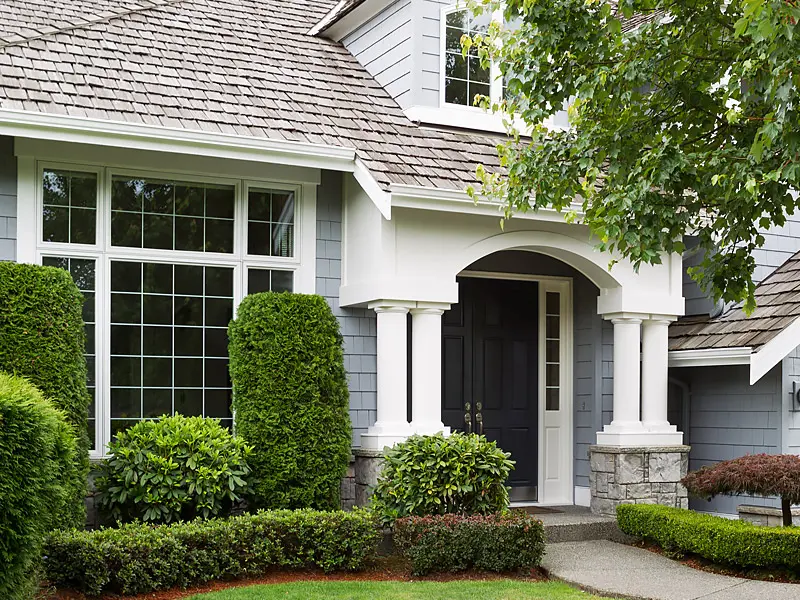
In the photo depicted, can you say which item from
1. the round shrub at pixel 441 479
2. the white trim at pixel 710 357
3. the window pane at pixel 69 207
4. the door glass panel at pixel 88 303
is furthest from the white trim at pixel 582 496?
the window pane at pixel 69 207

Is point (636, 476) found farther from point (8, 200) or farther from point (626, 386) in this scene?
point (8, 200)

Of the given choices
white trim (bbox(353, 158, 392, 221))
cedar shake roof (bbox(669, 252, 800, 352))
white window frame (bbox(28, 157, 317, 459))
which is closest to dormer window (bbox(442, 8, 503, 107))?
white trim (bbox(353, 158, 392, 221))

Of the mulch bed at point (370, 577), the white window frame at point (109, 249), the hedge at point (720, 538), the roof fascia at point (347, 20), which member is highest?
the roof fascia at point (347, 20)

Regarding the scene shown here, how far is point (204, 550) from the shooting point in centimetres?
773

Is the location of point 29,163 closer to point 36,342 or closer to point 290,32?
point 36,342

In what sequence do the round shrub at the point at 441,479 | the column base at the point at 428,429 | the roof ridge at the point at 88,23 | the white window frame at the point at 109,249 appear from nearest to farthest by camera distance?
1. the round shrub at the point at 441,479
2. the white window frame at the point at 109,249
3. the roof ridge at the point at 88,23
4. the column base at the point at 428,429

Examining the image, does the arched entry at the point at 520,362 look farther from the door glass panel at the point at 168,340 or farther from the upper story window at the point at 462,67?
the door glass panel at the point at 168,340

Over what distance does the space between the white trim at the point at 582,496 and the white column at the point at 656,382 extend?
4.08ft

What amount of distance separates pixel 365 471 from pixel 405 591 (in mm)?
1942

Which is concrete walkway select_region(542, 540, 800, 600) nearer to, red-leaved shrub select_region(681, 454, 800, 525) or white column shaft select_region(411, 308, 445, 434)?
red-leaved shrub select_region(681, 454, 800, 525)

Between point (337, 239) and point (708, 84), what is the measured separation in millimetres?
4069

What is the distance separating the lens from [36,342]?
25.6ft

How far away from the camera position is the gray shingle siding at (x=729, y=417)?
414 inches

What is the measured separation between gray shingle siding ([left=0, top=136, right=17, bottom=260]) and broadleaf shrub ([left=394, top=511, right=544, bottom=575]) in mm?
3966
